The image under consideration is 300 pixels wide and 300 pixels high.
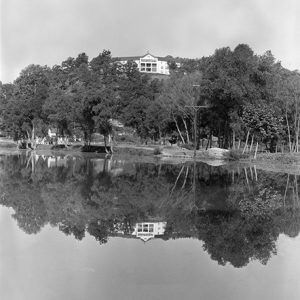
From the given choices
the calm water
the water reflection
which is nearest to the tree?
the water reflection

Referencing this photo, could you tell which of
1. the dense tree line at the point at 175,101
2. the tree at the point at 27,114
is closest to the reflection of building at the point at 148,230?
the dense tree line at the point at 175,101

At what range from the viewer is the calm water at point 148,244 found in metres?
6.65

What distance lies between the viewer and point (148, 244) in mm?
9273

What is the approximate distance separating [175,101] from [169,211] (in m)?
35.9

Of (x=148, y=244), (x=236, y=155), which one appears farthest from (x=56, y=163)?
(x=148, y=244)

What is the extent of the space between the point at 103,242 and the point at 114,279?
237 cm

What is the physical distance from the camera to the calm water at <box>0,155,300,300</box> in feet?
21.8

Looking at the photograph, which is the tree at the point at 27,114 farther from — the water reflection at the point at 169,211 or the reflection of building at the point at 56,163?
the water reflection at the point at 169,211

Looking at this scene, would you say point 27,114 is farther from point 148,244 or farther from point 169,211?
point 148,244

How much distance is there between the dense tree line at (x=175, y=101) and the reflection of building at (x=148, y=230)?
29.8 m

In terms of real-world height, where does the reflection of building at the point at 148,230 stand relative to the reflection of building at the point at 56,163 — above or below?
above

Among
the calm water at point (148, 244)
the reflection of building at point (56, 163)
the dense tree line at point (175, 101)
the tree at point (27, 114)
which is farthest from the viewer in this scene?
the tree at point (27, 114)

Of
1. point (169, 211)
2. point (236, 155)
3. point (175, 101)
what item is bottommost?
point (169, 211)

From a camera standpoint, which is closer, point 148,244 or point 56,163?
point 148,244
